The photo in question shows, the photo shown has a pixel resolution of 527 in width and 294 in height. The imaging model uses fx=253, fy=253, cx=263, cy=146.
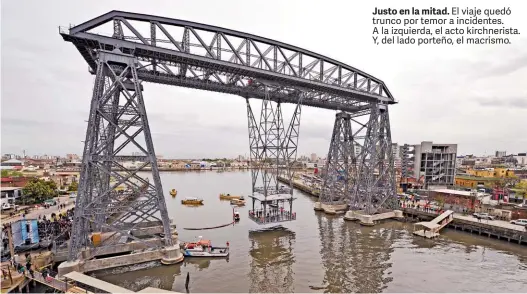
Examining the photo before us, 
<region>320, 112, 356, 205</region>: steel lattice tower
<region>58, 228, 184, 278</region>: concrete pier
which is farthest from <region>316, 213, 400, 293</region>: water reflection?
<region>58, 228, 184, 278</region>: concrete pier

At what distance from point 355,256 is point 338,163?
16.9 meters

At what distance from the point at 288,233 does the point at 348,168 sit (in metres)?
15.6

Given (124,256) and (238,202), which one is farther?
(238,202)

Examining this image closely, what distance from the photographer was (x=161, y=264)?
17375mm

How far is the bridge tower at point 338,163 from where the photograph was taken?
34.7 m

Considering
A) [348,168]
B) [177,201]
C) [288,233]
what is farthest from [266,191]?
[177,201]

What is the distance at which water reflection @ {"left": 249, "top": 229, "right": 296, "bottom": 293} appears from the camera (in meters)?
15.1

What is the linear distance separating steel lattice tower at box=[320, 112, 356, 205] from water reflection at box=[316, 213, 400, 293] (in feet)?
22.7

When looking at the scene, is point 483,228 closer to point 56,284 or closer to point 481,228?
point 481,228

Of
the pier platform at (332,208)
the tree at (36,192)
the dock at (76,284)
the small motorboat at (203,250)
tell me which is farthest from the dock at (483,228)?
the tree at (36,192)

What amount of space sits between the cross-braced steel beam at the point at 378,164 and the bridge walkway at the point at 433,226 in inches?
206

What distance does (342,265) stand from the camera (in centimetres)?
1786

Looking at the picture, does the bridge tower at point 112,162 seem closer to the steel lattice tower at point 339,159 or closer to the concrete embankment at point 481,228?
the steel lattice tower at point 339,159

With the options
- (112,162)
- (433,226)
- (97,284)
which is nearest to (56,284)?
(97,284)
